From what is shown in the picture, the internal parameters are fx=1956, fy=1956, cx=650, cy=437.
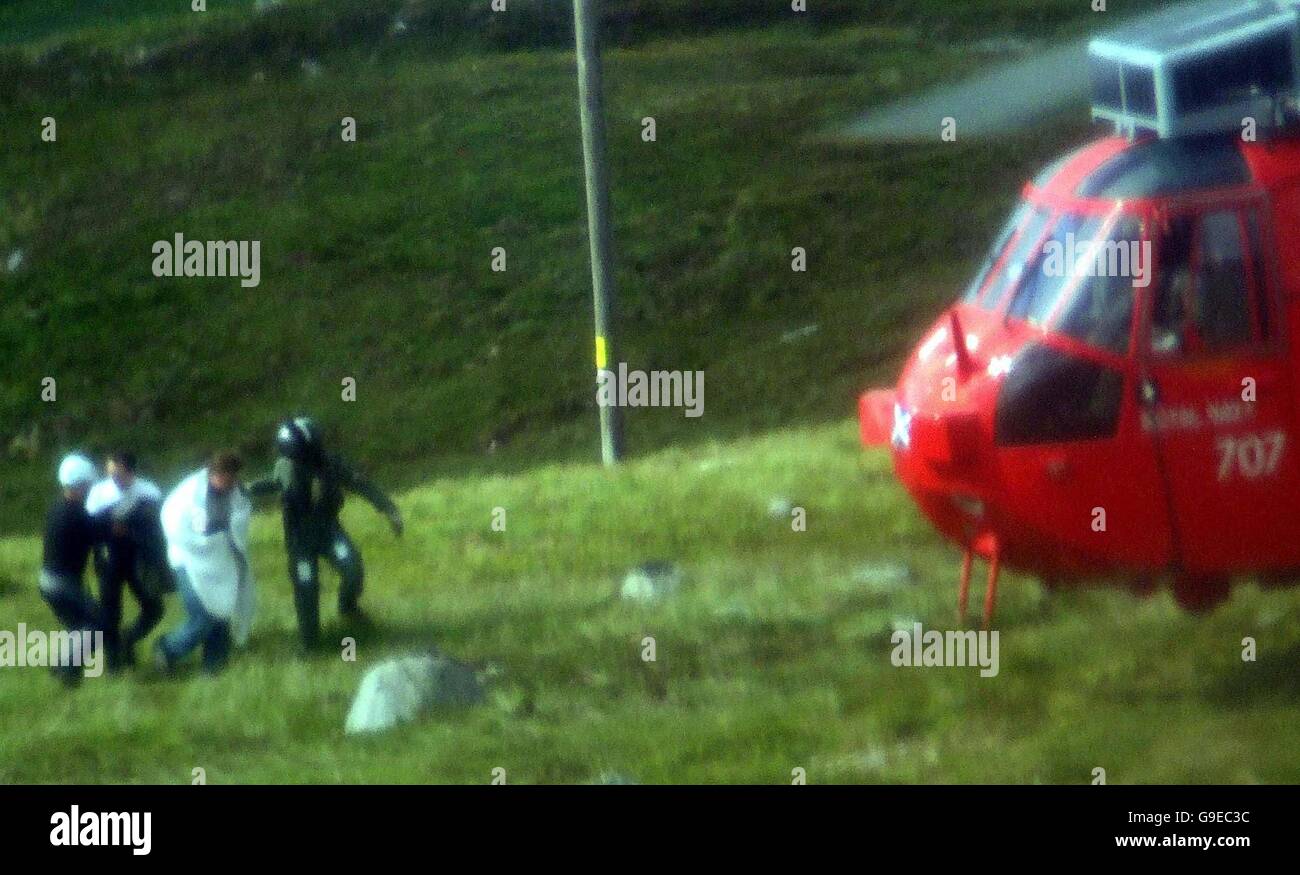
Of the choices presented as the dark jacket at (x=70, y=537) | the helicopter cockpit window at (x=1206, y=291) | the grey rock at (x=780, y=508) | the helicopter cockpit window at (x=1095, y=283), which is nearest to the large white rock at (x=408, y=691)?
the dark jacket at (x=70, y=537)

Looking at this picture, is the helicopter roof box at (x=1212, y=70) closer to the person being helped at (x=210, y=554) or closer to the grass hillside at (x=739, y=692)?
the grass hillside at (x=739, y=692)

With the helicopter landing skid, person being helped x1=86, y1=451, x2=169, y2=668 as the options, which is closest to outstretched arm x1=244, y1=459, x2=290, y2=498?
person being helped x1=86, y1=451, x2=169, y2=668

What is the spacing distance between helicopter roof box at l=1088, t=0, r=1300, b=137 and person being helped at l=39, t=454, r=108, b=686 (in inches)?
232

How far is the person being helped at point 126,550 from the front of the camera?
10789mm

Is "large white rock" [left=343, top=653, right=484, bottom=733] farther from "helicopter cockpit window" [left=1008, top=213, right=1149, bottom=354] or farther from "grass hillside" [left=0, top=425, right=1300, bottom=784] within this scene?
"helicopter cockpit window" [left=1008, top=213, right=1149, bottom=354]

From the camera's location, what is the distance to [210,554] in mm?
10562

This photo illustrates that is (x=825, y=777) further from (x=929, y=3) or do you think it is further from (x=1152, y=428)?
(x=929, y=3)

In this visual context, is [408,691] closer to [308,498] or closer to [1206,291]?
[308,498]

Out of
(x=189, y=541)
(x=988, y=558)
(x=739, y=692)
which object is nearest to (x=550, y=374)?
(x=189, y=541)

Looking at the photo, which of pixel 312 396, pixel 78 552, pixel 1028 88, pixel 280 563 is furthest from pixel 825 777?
pixel 312 396

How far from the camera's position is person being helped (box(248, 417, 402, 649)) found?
10.8m
